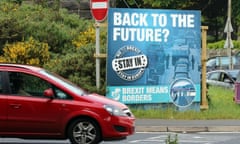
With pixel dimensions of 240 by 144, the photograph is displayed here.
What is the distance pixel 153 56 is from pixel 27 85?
7831mm

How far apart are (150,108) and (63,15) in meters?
7.44

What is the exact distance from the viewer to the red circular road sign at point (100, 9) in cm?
1955

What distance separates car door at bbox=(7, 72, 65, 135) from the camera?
1240cm

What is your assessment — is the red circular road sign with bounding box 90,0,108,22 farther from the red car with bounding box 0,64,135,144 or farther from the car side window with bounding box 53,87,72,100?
the car side window with bounding box 53,87,72,100

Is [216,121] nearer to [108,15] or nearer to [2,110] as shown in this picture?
[108,15]

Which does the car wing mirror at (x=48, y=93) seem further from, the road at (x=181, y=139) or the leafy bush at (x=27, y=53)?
the leafy bush at (x=27, y=53)

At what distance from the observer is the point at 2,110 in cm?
1252

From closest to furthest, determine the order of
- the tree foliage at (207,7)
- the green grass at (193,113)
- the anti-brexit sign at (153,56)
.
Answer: the green grass at (193,113), the anti-brexit sign at (153,56), the tree foliage at (207,7)

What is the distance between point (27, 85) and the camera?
1268cm

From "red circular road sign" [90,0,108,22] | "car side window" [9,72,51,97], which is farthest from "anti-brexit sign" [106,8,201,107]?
"car side window" [9,72,51,97]

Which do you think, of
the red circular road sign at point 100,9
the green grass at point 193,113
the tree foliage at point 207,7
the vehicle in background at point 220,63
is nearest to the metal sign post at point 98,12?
the red circular road sign at point 100,9

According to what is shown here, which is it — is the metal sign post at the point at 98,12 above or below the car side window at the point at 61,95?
above

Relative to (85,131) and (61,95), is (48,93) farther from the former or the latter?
(85,131)

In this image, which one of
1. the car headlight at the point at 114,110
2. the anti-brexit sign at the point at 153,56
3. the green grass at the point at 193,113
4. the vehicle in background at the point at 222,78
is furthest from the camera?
the vehicle in background at the point at 222,78
